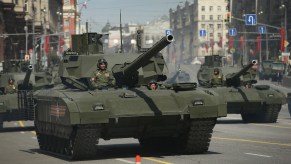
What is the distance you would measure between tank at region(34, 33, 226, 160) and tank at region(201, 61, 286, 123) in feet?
38.9

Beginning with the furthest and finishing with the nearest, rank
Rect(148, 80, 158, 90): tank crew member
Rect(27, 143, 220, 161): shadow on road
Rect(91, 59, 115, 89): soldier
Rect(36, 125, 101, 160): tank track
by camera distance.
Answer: Rect(91, 59, 115, 89): soldier
Rect(27, 143, 220, 161): shadow on road
Rect(148, 80, 158, 90): tank crew member
Rect(36, 125, 101, 160): tank track

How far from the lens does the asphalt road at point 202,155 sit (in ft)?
63.7

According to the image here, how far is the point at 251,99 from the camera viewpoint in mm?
33656

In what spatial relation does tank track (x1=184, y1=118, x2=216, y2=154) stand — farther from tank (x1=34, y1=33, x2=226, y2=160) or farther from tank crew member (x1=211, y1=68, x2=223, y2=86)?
tank crew member (x1=211, y1=68, x2=223, y2=86)

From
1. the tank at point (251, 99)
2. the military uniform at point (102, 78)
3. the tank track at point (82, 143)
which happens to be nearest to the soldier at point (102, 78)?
the military uniform at point (102, 78)

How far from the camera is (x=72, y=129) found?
1934cm

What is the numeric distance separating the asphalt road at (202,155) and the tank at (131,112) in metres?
0.44

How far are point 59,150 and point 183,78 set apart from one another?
61.7m

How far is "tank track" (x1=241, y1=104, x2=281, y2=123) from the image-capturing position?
34250mm

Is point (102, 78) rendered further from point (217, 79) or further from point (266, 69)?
point (266, 69)

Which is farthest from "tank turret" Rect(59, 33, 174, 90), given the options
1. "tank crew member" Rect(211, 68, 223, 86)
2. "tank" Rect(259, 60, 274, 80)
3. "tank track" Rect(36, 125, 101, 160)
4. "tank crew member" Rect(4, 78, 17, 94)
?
"tank" Rect(259, 60, 274, 80)

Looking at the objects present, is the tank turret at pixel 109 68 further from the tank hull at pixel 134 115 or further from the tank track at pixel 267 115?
the tank track at pixel 267 115

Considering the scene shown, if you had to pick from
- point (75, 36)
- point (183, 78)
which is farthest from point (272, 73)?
point (75, 36)

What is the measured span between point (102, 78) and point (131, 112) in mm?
2183
